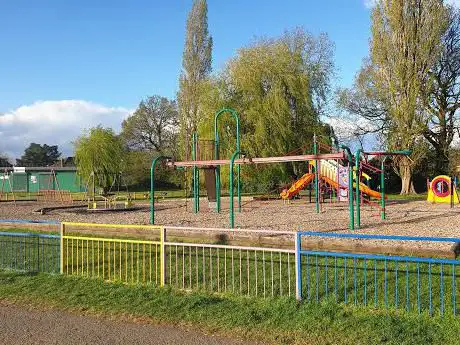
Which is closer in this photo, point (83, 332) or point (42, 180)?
point (83, 332)

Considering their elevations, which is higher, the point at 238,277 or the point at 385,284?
the point at 385,284

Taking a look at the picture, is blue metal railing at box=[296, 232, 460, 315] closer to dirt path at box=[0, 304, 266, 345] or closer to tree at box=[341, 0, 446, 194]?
dirt path at box=[0, 304, 266, 345]

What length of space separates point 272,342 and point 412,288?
9.02 ft

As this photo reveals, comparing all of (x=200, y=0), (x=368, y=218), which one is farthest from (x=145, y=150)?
(x=368, y=218)

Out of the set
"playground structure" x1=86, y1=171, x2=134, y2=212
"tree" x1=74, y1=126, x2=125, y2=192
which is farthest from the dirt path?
"tree" x1=74, y1=126, x2=125, y2=192

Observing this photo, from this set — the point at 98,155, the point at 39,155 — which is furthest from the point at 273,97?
the point at 39,155

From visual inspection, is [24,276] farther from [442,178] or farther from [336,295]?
[442,178]

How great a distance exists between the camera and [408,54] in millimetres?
29562

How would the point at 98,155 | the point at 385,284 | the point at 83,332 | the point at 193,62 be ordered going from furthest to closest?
the point at 98,155
the point at 193,62
the point at 385,284
the point at 83,332

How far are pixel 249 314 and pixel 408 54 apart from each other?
27702 millimetres

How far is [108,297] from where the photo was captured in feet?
21.3

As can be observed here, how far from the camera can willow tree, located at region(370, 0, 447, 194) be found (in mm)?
29297

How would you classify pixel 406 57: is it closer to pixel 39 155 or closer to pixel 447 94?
pixel 447 94

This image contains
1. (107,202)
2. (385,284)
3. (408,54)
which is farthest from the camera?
(408,54)
